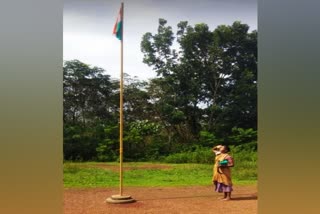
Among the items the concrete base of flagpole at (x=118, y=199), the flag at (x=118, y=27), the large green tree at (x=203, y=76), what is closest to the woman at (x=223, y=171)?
the large green tree at (x=203, y=76)

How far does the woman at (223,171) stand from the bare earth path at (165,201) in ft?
0.21

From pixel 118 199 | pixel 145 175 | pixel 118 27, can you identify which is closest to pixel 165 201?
pixel 145 175

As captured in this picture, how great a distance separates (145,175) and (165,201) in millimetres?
317

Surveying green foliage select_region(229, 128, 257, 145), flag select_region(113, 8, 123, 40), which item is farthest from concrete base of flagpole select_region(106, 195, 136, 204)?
flag select_region(113, 8, 123, 40)

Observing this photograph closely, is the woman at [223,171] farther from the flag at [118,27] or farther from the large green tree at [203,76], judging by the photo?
the flag at [118,27]

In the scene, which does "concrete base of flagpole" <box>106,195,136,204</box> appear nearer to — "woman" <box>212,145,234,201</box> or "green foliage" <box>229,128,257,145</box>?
"woman" <box>212,145,234,201</box>

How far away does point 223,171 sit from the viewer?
4477 millimetres

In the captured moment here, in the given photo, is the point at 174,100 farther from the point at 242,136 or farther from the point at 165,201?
the point at 165,201

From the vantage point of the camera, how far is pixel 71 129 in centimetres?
442

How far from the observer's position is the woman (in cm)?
445

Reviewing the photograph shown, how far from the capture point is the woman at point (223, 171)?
4449mm

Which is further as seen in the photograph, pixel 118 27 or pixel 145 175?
pixel 145 175

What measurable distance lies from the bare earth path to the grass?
6 cm
